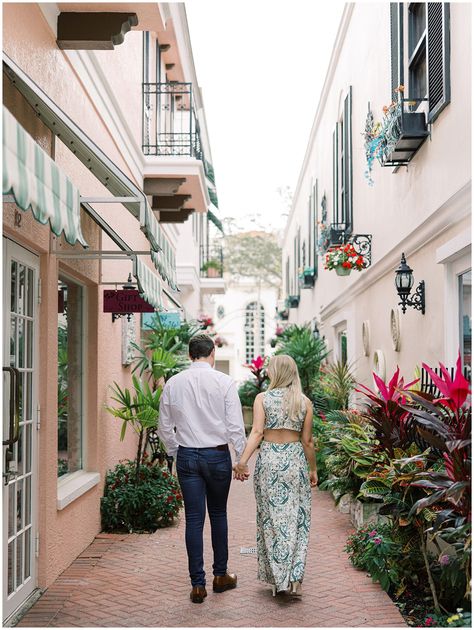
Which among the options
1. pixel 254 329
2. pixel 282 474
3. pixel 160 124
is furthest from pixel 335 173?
pixel 254 329

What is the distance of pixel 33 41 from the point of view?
5.68 m

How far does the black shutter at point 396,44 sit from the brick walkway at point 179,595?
15.1 feet

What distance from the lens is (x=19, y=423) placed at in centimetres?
539

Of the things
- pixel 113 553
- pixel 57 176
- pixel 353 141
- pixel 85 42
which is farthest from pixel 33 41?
pixel 353 141

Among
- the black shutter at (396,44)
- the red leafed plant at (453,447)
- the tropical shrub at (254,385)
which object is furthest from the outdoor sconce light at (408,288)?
the tropical shrub at (254,385)

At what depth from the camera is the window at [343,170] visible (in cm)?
1218

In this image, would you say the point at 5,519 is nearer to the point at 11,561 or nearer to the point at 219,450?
the point at 11,561

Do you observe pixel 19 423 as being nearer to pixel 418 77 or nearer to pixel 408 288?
pixel 408 288

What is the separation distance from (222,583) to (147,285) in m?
2.34

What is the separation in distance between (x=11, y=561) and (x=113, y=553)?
2.00 metres

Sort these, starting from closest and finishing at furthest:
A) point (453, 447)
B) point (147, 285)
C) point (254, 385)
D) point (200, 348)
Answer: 1. point (453, 447)
2. point (200, 348)
3. point (147, 285)
4. point (254, 385)

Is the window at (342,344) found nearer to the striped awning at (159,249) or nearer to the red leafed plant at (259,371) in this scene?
the red leafed plant at (259,371)

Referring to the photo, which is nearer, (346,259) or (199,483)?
(199,483)

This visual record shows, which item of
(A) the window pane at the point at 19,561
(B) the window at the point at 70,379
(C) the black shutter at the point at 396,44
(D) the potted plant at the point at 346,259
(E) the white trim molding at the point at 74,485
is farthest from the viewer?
(D) the potted plant at the point at 346,259
